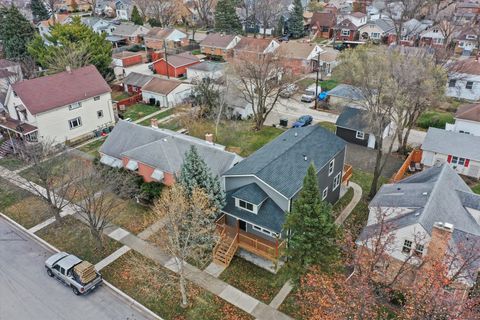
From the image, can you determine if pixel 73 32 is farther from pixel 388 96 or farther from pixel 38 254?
pixel 388 96

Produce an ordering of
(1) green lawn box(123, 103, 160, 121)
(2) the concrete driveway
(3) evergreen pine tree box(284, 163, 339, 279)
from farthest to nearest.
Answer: (1) green lawn box(123, 103, 160, 121) < (2) the concrete driveway < (3) evergreen pine tree box(284, 163, 339, 279)

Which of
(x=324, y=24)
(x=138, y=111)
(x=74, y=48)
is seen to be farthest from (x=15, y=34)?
(x=324, y=24)

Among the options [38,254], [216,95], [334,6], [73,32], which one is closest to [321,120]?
[216,95]

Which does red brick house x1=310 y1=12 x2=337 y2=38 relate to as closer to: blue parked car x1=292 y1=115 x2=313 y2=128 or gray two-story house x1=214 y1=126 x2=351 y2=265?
blue parked car x1=292 y1=115 x2=313 y2=128

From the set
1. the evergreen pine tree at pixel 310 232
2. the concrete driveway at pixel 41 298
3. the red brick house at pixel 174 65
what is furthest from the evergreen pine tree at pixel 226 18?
the evergreen pine tree at pixel 310 232

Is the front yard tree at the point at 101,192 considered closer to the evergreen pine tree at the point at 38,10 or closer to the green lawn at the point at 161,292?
the green lawn at the point at 161,292

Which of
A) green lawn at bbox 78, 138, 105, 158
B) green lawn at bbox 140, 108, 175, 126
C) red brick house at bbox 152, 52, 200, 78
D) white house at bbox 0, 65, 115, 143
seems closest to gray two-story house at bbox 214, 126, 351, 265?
green lawn at bbox 78, 138, 105, 158
